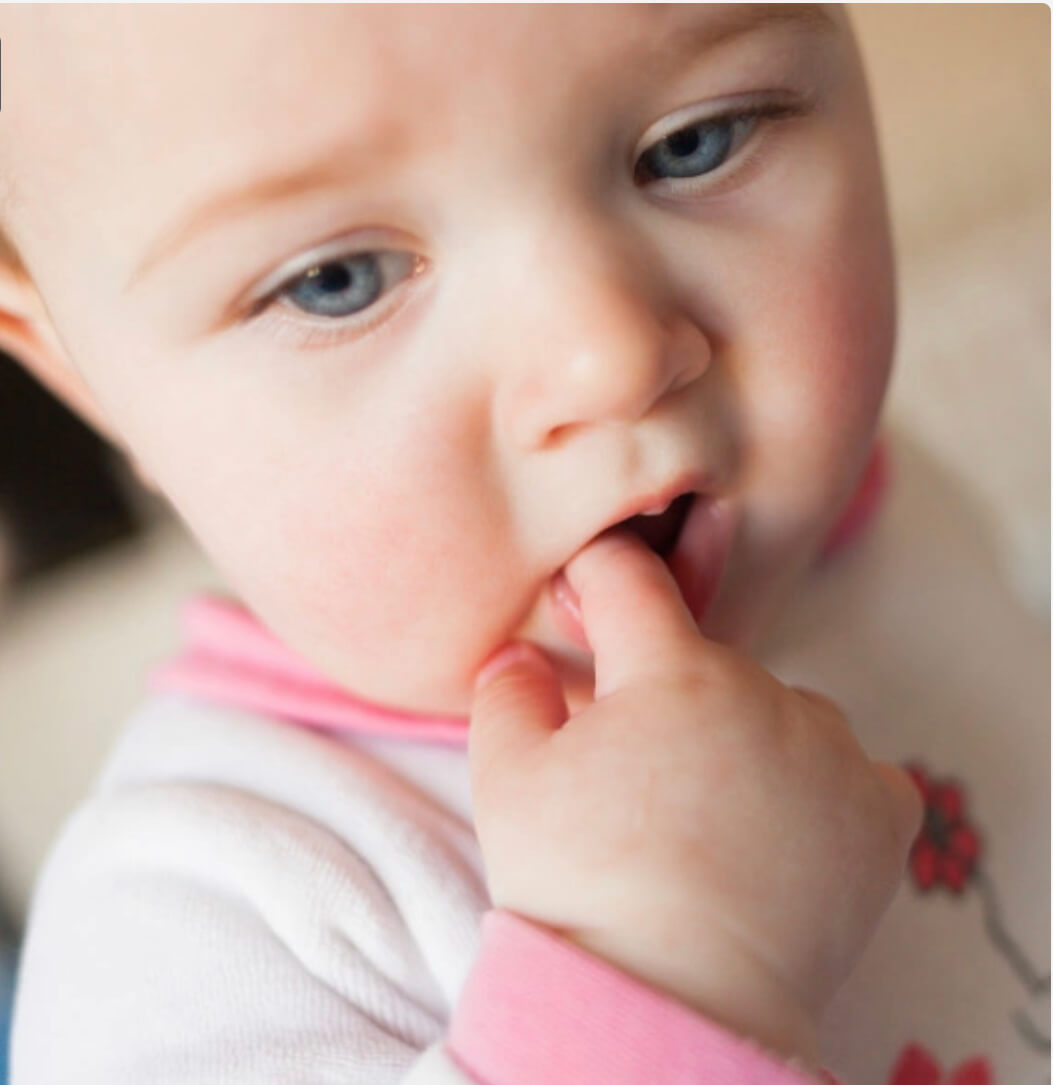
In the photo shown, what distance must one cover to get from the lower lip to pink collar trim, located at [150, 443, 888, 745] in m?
0.12

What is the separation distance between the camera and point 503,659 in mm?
500

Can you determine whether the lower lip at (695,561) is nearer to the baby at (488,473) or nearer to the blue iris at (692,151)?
the baby at (488,473)

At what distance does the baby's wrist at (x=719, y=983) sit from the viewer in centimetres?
38

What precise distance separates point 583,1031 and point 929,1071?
0.86ft

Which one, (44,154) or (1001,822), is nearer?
(44,154)

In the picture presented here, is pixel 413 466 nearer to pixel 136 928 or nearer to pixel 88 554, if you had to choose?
pixel 136 928

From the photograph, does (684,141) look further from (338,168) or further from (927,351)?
(927,351)

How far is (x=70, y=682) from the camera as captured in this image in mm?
1305

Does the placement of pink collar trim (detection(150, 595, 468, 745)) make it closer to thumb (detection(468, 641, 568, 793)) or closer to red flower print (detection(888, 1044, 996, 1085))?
thumb (detection(468, 641, 568, 793))

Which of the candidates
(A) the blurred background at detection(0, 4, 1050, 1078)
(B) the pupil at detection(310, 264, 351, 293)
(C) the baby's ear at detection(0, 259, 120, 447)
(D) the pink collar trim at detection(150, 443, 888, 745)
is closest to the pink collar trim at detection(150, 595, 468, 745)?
(D) the pink collar trim at detection(150, 443, 888, 745)

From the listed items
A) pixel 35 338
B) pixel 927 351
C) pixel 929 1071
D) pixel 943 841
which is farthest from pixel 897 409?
pixel 35 338

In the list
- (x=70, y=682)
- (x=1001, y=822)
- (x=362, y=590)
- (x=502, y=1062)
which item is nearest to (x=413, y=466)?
(x=362, y=590)

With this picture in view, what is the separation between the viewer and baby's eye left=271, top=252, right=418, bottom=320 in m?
0.43

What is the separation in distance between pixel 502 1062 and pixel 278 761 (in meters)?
0.23
